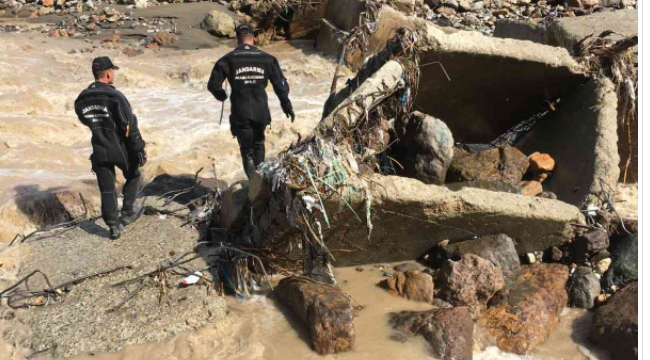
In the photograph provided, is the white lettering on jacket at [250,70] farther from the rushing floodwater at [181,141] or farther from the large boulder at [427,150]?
the rushing floodwater at [181,141]

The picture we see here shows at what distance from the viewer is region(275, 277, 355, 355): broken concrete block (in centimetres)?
344

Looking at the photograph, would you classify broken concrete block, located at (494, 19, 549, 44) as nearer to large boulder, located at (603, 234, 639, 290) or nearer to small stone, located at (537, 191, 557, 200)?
small stone, located at (537, 191, 557, 200)

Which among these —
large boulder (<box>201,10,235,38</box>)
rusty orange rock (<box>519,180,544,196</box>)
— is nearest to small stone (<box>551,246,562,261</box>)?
rusty orange rock (<box>519,180,544,196</box>)

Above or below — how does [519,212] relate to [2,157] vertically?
above

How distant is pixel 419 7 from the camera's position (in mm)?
13547

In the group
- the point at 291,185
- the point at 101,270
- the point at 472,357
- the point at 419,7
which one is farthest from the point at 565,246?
the point at 419,7

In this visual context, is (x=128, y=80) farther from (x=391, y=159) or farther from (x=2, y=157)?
(x=391, y=159)

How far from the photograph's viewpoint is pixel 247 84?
194 inches

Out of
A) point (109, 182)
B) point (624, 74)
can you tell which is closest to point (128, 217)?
point (109, 182)

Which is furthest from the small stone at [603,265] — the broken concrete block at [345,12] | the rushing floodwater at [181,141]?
the broken concrete block at [345,12]

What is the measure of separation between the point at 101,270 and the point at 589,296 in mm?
3478

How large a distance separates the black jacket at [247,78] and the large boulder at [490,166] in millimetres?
1673

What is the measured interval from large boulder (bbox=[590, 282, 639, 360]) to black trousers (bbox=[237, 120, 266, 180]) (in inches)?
114

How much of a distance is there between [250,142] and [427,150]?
1.55 metres
